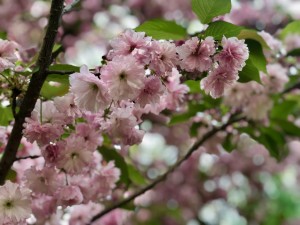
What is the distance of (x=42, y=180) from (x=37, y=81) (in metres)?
0.31

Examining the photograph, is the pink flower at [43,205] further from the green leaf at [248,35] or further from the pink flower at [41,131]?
the green leaf at [248,35]

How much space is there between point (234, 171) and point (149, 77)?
4.93 m

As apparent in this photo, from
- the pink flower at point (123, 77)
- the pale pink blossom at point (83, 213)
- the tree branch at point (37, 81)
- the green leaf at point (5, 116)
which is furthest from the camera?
the pale pink blossom at point (83, 213)

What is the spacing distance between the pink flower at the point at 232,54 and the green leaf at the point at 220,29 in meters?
0.05

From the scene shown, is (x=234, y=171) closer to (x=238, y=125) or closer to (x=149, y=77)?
(x=238, y=125)

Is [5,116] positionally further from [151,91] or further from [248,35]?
[248,35]

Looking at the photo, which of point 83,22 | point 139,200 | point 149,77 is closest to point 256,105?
point 139,200

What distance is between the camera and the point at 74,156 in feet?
4.25

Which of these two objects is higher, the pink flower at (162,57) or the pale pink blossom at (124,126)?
the pink flower at (162,57)

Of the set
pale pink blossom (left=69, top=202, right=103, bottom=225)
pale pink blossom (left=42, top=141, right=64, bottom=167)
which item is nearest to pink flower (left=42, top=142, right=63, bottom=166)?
pale pink blossom (left=42, top=141, right=64, bottom=167)

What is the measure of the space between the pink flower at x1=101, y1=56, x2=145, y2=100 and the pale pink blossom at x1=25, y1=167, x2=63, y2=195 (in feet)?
1.37

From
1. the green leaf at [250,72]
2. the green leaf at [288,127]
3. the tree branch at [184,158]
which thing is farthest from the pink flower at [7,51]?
the green leaf at [288,127]

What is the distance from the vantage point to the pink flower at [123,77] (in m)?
1.04

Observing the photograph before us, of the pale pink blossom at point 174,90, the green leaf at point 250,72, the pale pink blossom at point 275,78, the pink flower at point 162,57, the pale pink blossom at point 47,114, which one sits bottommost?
the pale pink blossom at point 275,78
